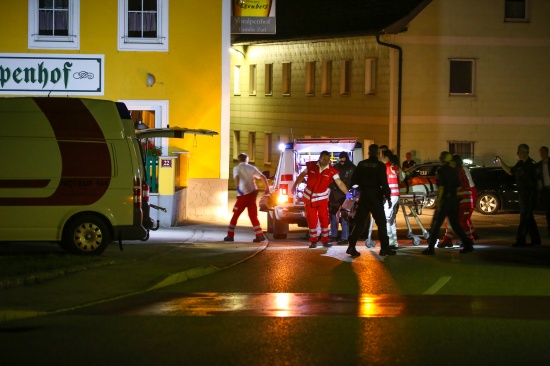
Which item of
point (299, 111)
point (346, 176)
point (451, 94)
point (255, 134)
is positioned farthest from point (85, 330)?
point (255, 134)

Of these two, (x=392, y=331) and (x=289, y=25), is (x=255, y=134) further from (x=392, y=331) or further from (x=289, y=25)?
(x=392, y=331)

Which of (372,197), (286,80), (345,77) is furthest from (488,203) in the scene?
(286,80)

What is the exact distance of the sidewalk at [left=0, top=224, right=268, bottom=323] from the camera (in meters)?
11.7

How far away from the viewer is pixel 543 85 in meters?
37.6

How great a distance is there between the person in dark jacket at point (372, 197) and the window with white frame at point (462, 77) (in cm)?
2135

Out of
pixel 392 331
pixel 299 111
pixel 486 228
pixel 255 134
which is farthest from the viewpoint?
pixel 255 134

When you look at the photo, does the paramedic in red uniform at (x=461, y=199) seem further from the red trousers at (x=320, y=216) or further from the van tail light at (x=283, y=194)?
the van tail light at (x=283, y=194)

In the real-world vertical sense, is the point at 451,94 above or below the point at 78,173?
above

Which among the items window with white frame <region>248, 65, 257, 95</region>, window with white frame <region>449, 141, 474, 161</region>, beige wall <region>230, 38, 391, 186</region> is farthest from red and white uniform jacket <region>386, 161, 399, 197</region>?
window with white frame <region>248, 65, 257, 95</region>

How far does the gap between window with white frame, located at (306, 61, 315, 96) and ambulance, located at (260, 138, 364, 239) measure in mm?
21987

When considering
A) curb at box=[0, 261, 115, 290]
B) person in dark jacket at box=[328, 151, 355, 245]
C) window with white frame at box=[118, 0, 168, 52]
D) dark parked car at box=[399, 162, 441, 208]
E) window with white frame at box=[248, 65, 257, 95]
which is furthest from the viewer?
window with white frame at box=[248, 65, 257, 95]

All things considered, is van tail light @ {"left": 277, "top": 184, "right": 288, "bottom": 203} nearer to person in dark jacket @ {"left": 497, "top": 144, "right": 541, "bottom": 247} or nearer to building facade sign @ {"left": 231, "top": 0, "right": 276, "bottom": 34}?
person in dark jacket @ {"left": 497, "top": 144, "right": 541, "bottom": 247}

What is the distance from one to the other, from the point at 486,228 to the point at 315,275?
1059 centimetres

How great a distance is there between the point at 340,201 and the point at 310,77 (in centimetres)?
2468
